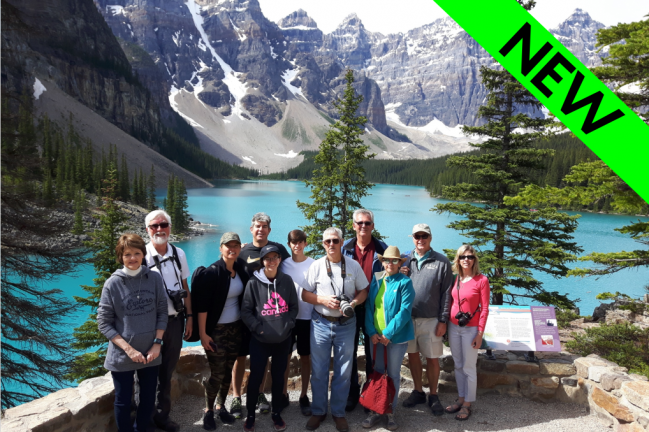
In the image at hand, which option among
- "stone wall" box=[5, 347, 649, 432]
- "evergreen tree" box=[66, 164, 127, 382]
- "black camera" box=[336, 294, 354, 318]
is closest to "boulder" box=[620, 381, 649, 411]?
"stone wall" box=[5, 347, 649, 432]

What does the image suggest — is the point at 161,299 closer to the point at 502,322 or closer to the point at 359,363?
the point at 359,363

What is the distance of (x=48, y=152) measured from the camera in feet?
168

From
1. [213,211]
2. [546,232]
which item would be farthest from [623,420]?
[213,211]

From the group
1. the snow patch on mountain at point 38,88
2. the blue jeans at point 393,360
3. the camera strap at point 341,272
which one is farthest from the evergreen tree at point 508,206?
the snow patch on mountain at point 38,88

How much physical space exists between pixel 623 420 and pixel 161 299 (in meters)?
5.01

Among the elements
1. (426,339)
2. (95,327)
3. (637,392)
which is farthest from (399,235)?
(637,392)

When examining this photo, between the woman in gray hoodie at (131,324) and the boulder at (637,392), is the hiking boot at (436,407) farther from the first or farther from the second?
the woman in gray hoodie at (131,324)

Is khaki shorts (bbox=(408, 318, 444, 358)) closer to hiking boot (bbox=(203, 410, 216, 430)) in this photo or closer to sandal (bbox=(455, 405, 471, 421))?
sandal (bbox=(455, 405, 471, 421))

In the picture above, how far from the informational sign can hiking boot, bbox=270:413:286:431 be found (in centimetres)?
264

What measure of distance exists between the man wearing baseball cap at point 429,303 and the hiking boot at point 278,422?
156 centimetres

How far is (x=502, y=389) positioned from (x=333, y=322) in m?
2.73

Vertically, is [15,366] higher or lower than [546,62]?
lower

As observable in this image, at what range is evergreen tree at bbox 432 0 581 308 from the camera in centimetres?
1053

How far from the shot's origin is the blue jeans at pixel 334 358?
431 cm
